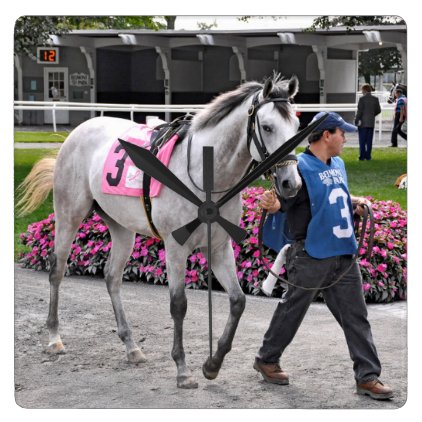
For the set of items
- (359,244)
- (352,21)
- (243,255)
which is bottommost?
(243,255)

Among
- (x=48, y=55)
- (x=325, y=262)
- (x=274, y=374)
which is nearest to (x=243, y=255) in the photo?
(x=325, y=262)

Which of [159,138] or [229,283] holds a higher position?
[159,138]

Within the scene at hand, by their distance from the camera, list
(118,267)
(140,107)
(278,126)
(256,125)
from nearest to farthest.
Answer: (278,126), (256,125), (140,107), (118,267)

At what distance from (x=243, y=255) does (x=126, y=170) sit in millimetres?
790

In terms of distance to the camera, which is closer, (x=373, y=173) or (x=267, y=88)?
(x=267, y=88)

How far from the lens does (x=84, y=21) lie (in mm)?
5363

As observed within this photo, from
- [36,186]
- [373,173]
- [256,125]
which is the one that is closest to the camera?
[256,125]

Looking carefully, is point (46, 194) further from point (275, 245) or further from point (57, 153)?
point (275, 245)

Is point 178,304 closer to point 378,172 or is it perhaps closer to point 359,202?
point 359,202

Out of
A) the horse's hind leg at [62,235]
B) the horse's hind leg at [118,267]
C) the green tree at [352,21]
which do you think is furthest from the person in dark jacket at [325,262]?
the horse's hind leg at [62,235]

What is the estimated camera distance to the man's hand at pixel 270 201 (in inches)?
198

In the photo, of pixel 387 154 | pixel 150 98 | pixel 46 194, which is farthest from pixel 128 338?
pixel 387 154

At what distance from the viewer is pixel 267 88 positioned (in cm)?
499

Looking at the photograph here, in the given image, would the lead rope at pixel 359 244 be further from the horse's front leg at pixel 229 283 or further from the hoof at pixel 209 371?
the hoof at pixel 209 371
